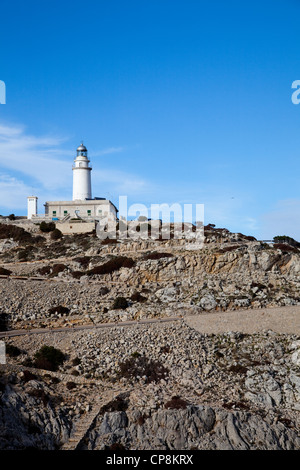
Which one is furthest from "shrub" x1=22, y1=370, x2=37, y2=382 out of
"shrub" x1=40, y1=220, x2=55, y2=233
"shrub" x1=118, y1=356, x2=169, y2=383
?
"shrub" x1=40, y1=220, x2=55, y2=233

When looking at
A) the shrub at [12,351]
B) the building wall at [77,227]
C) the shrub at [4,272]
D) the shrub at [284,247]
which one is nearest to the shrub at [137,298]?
the shrub at [12,351]

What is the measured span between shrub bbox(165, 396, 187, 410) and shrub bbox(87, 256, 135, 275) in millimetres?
19575

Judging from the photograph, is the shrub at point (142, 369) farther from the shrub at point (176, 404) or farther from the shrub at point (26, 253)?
the shrub at point (26, 253)

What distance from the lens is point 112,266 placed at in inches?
1948

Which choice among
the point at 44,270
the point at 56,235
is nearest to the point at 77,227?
the point at 56,235

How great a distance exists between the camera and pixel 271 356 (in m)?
36.8

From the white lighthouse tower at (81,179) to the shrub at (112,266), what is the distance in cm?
2461

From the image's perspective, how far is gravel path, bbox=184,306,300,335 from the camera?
39522 millimetres

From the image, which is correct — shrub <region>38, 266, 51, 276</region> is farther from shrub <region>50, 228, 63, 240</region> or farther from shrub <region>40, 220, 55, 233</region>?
shrub <region>40, 220, 55, 233</region>

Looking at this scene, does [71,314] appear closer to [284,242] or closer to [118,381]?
[118,381]

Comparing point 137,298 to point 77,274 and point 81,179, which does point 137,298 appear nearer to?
point 77,274

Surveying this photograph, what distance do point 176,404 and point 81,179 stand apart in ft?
154

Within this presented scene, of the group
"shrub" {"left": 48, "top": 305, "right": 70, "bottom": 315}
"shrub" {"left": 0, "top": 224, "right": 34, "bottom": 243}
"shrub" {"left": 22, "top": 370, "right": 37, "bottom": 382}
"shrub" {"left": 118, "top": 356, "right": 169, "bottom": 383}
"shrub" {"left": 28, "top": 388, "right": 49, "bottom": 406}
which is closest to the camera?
"shrub" {"left": 28, "top": 388, "right": 49, "bottom": 406}

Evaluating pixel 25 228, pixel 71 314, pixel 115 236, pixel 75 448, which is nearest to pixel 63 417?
pixel 75 448
